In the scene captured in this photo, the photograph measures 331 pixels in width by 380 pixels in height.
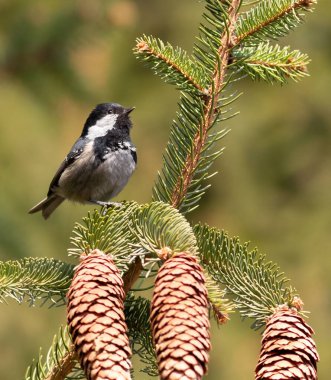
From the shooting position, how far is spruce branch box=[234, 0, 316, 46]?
6.28 feet

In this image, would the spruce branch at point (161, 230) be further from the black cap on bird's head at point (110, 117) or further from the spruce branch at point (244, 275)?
the black cap on bird's head at point (110, 117)

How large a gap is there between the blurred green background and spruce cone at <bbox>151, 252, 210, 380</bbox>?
311 centimetres

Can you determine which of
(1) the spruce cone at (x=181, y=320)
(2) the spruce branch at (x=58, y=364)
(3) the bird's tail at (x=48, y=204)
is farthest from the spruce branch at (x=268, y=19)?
(3) the bird's tail at (x=48, y=204)

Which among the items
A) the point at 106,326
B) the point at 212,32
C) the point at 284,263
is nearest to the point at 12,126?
the point at 284,263

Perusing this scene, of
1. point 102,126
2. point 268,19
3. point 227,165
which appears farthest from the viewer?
point 227,165

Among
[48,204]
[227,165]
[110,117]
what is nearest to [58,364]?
[110,117]

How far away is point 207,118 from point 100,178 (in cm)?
150

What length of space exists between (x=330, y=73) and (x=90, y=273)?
7812 mm

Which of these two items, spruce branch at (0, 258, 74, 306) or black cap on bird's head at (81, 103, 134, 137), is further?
black cap on bird's head at (81, 103, 134, 137)

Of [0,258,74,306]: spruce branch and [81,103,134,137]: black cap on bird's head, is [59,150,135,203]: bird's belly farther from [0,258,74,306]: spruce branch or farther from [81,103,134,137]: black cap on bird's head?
[0,258,74,306]: spruce branch

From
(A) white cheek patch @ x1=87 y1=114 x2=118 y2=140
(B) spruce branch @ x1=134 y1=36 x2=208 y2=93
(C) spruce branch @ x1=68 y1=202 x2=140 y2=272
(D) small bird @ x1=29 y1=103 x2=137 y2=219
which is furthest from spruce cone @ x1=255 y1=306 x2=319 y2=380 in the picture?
(A) white cheek patch @ x1=87 y1=114 x2=118 y2=140

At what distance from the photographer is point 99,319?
1.52 metres

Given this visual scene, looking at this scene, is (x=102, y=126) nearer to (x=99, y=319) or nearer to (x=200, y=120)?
(x=200, y=120)

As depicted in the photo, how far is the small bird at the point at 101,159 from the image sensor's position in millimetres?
3322
